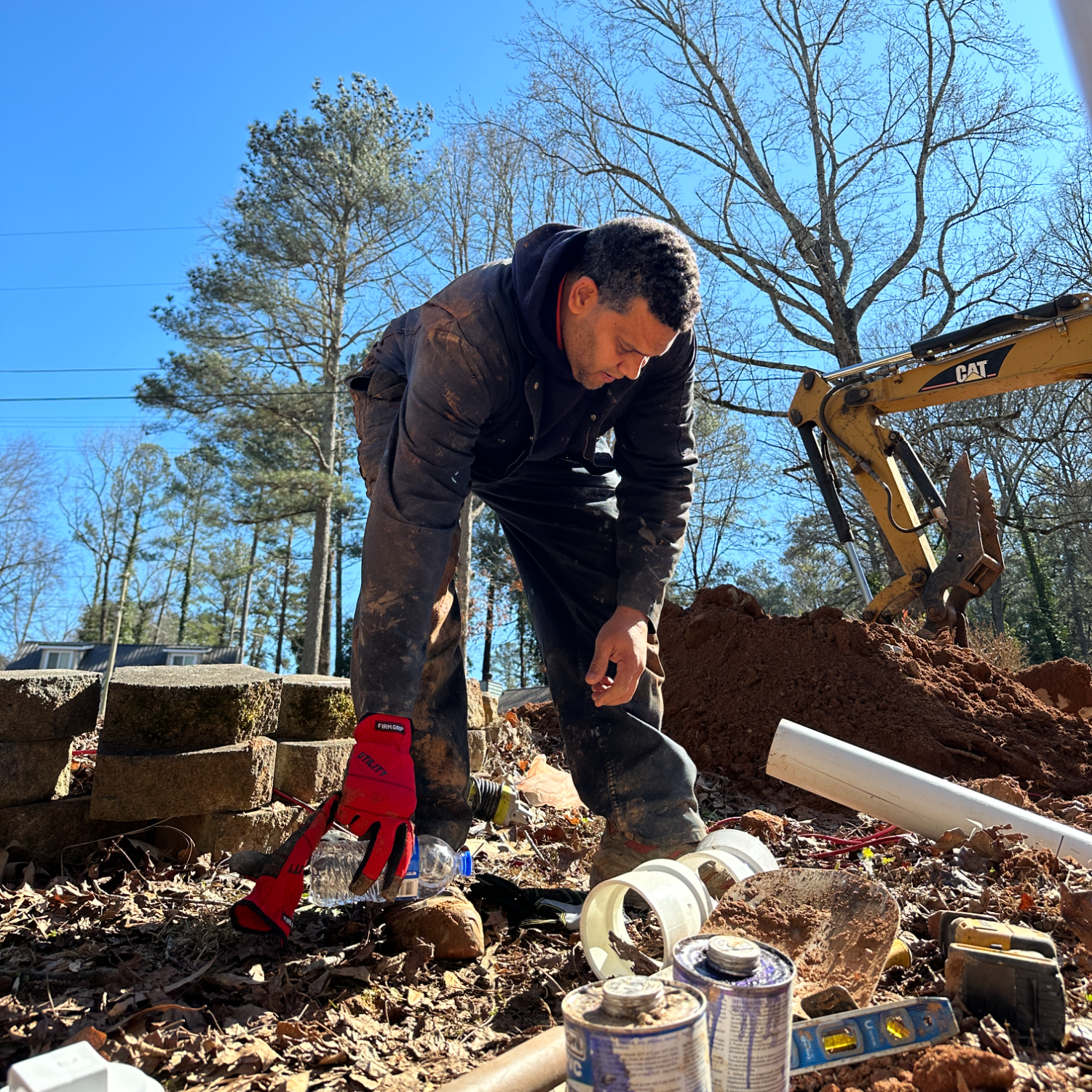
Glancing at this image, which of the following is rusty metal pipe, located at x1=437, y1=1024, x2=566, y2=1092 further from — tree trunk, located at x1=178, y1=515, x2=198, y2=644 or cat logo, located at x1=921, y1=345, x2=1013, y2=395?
tree trunk, located at x1=178, y1=515, x2=198, y2=644

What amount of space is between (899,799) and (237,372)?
21.5 m

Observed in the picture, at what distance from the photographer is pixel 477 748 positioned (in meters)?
5.27

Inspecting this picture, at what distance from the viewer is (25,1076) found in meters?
1.29

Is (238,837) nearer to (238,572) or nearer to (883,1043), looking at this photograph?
(883,1043)

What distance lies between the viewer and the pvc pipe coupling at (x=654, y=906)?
6.96ft

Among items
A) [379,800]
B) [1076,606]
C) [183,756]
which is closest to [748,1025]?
[379,800]

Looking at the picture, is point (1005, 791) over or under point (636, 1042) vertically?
under

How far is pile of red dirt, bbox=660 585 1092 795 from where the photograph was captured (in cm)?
550

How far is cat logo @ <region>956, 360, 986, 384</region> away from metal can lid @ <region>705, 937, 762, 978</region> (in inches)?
274

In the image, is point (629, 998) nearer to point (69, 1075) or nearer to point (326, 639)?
point (69, 1075)

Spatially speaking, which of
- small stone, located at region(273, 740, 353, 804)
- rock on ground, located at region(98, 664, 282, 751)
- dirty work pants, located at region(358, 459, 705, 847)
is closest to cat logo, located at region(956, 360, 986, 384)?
dirty work pants, located at region(358, 459, 705, 847)

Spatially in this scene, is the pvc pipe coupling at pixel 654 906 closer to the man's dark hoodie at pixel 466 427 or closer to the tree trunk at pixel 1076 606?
the man's dark hoodie at pixel 466 427

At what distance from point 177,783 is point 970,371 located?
7.03 meters

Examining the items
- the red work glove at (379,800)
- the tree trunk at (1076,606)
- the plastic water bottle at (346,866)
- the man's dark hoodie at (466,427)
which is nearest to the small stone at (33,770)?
the plastic water bottle at (346,866)
